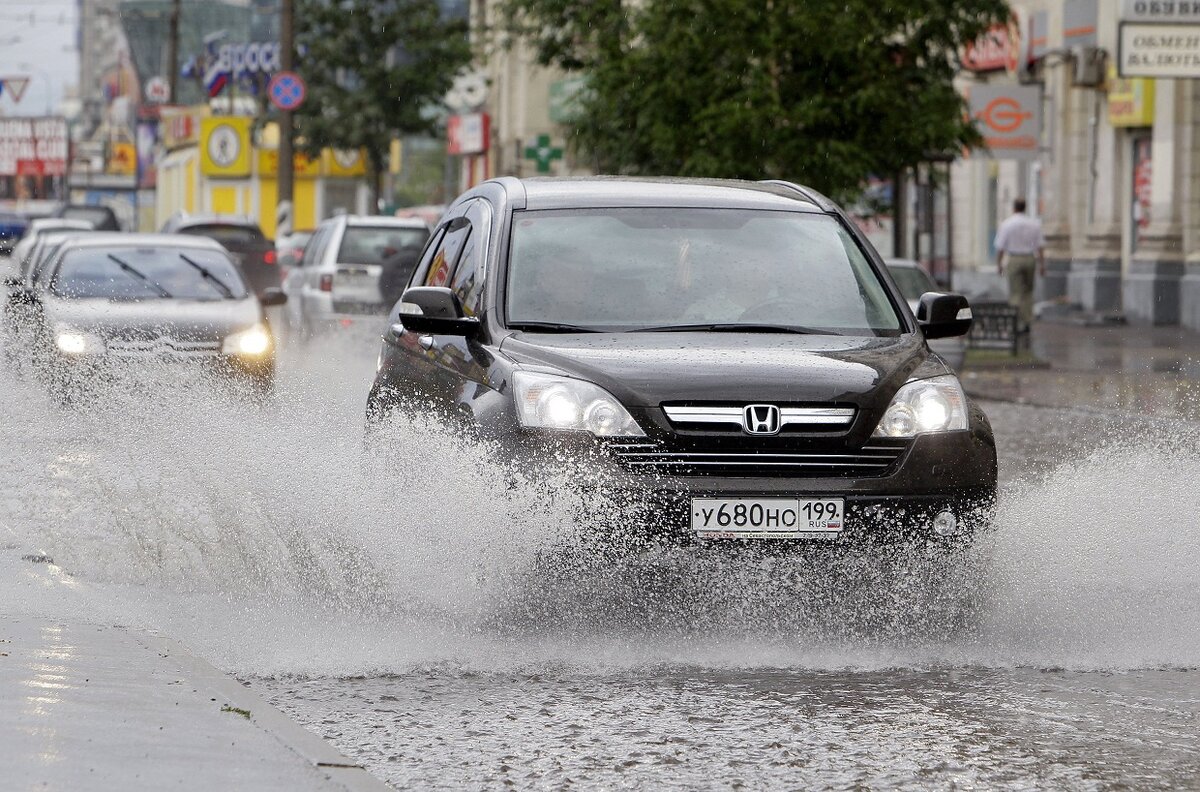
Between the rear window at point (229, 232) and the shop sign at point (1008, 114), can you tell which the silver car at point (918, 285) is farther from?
the rear window at point (229, 232)

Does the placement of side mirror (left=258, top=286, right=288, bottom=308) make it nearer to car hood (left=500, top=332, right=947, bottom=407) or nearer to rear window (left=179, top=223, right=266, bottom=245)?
car hood (left=500, top=332, right=947, bottom=407)

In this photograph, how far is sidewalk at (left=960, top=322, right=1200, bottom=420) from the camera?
19.7 m

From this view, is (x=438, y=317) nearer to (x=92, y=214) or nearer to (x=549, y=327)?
(x=549, y=327)

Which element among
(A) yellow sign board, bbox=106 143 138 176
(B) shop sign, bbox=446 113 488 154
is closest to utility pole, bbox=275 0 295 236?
(B) shop sign, bbox=446 113 488 154

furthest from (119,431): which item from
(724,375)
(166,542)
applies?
(724,375)

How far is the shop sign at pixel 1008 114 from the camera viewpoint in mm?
28484

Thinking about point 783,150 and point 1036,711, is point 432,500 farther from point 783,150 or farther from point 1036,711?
point 783,150

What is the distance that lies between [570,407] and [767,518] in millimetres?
708

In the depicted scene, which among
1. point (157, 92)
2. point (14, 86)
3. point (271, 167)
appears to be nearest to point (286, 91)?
point (271, 167)

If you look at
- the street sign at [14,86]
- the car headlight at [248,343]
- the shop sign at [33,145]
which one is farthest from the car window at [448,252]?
the shop sign at [33,145]

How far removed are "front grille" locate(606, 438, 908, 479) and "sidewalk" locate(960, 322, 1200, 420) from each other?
34.8 ft

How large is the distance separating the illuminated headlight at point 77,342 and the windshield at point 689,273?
26.5 feet

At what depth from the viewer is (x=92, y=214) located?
58375 millimetres

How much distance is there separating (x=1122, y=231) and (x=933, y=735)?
31.0m
